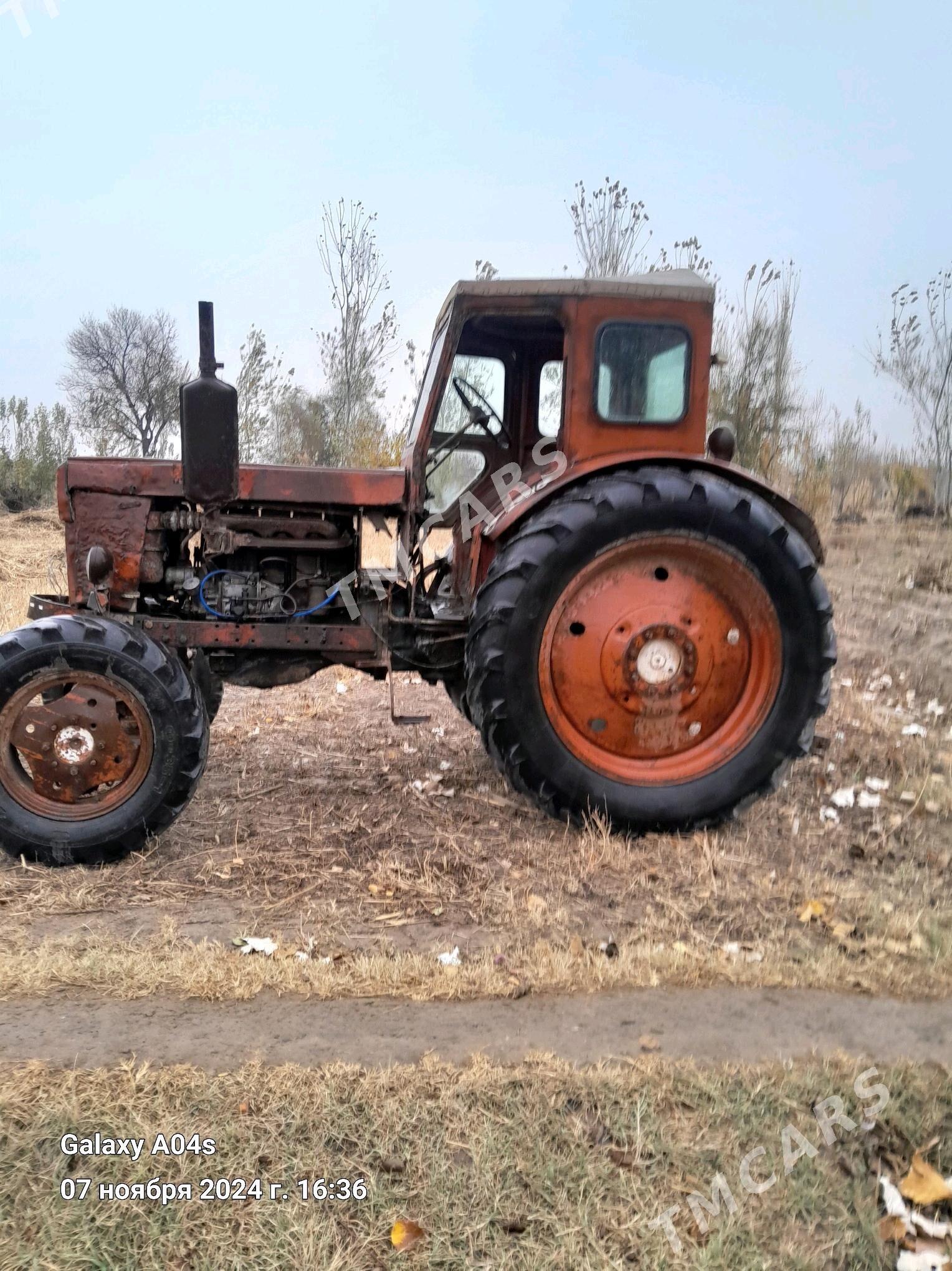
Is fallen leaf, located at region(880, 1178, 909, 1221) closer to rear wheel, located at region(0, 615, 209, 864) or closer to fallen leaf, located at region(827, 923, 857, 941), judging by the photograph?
fallen leaf, located at region(827, 923, 857, 941)

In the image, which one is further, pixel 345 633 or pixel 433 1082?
pixel 345 633

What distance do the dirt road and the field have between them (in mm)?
44

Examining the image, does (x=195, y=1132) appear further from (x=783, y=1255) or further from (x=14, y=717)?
(x=14, y=717)

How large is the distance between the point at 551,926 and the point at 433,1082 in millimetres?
934

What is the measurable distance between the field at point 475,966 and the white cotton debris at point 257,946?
0.25 ft

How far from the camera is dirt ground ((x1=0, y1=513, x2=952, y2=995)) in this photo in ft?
9.71

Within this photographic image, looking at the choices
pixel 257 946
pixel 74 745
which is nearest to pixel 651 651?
pixel 257 946

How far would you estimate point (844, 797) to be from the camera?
4.19 meters

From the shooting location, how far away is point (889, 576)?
28.4ft

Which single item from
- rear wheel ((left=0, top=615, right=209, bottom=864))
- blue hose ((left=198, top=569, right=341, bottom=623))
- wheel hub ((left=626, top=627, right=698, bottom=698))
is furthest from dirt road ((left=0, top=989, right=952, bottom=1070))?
blue hose ((left=198, top=569, right=341, bottom=623))

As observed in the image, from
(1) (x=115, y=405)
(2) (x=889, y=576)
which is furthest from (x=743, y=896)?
(1) (x=115, y=405)

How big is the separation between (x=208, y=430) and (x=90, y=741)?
4.33 ft

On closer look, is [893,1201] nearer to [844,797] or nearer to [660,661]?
[660,661]

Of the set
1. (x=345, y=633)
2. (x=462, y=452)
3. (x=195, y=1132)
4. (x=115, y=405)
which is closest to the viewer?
(x=195, y=1132)
